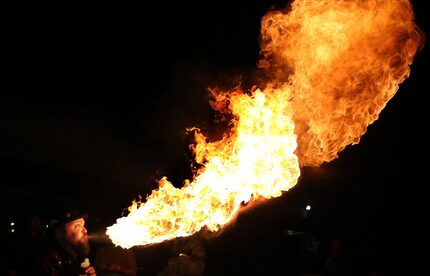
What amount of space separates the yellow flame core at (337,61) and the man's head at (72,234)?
11.3 ft

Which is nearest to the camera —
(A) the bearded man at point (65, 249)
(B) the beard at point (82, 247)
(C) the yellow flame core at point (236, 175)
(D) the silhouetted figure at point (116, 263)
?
(A) the bearded man at point (65, 249)

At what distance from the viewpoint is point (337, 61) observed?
612cm

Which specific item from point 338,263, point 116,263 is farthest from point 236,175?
point 338,263

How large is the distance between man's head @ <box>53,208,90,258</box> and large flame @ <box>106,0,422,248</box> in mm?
654

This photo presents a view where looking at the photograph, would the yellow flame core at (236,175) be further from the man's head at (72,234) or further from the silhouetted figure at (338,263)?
the silhouetted figure at (338,263)

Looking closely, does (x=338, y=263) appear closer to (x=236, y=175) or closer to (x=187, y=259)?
(x=187, y=259)

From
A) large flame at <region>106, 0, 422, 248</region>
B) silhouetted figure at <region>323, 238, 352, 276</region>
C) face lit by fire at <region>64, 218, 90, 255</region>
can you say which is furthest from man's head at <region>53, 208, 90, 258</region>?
silhouetted figure at <region>323, 238, 352, 276</region>

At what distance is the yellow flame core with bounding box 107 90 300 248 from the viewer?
543 cm

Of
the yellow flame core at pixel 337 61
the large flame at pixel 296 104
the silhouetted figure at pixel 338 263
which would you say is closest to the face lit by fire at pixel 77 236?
the large flame at pixel 296 104

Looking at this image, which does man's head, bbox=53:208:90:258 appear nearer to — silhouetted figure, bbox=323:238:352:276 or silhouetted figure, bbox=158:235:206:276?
silhouetted figure, bbox=158:235:206:276

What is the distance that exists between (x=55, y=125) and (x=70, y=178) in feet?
5.25

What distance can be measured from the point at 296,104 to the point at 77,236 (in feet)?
11.9

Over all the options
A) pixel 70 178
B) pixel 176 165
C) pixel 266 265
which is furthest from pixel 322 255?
pixel 70 178

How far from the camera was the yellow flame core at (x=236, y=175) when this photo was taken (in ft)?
17.8
